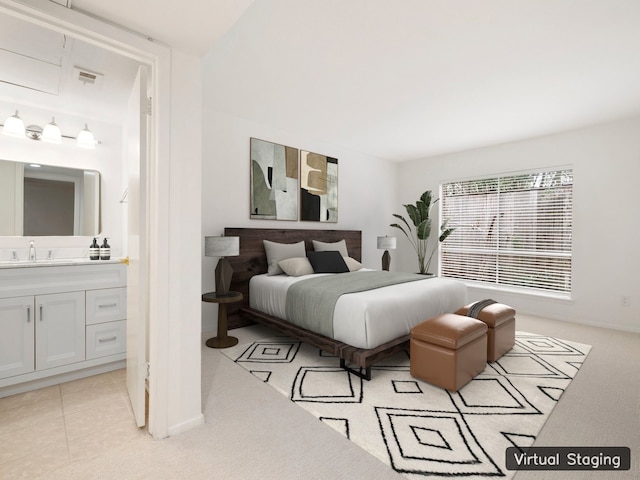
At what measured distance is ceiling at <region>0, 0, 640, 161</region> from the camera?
192cm

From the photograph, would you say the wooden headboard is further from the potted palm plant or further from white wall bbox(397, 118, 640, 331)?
white wall bbox(397, 118, 640, 331)

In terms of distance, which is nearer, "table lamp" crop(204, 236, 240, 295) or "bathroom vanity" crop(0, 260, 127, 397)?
"bathroom vanity" crop(0, 260, 127, 397)

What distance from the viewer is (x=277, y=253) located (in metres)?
4.06

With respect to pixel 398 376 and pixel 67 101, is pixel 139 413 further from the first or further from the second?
pixel 67 101

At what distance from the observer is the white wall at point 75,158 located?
2.78m

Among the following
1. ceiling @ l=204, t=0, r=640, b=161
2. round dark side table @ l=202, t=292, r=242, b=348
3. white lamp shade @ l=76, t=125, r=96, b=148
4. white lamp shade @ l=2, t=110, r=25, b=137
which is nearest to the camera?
ceiling @ l=204, t=0, r=640, b=161

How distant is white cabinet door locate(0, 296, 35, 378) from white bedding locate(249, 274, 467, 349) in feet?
6.62

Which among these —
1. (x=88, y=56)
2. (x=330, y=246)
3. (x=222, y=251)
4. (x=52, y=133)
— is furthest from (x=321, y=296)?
(x=52, y=133)

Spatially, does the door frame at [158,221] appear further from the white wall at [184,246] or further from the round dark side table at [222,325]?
the round dark side table at [222,325]

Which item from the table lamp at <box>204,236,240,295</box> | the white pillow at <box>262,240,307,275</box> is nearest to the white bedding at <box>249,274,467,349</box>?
the white pillow at <box>262,240,307,275</box>

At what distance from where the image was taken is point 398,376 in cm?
254

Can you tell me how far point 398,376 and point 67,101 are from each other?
3903 mm

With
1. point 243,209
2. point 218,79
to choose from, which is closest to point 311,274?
point 243,209

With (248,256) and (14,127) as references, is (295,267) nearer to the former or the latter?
(248,256)
